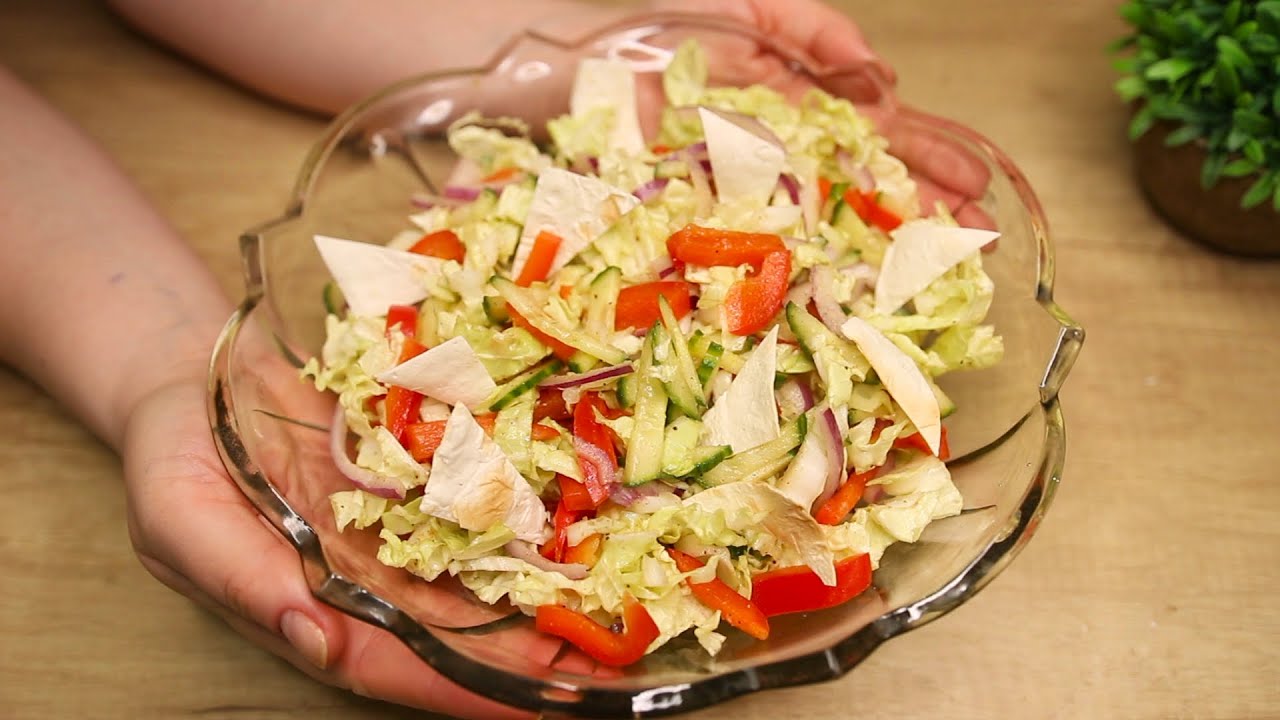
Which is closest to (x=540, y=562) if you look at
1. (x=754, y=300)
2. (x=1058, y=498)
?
(x=754, y=300)

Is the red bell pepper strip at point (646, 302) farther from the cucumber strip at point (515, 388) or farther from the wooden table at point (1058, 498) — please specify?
the wooden table at point (1058, 498)

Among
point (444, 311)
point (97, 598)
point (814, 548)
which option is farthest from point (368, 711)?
point (814, 548)

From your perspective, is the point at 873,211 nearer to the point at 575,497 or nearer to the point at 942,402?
the point at 942,402

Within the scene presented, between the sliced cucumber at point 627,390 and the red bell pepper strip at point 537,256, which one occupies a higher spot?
the red bell pepper strip at point 537,256

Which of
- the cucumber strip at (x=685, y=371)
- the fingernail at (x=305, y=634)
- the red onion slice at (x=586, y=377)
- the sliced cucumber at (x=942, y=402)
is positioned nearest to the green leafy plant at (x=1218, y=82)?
the sliced cucumber at (x=942, y=402)

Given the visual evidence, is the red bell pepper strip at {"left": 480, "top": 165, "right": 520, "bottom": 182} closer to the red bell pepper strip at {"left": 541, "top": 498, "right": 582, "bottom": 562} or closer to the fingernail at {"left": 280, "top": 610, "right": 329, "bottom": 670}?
the red bell pepper strip at {"left": 541, "top": 498, "right": 582, "bottom": 562}
